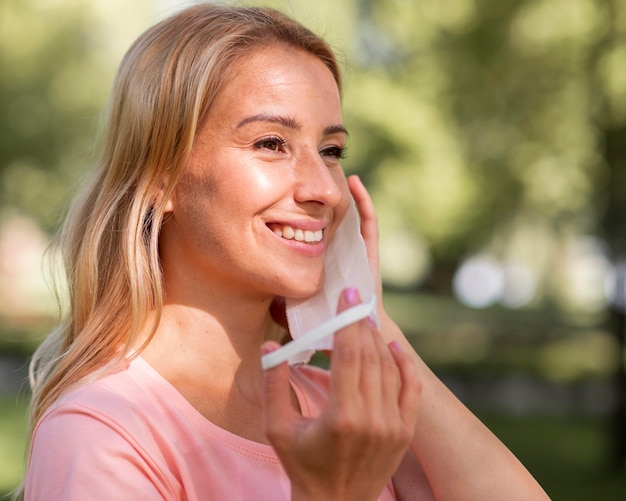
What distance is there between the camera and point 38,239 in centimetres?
2484

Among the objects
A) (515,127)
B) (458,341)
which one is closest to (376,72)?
(515,127)

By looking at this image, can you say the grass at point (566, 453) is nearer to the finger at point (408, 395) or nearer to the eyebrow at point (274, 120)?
the eyebrow at point (274, 120)

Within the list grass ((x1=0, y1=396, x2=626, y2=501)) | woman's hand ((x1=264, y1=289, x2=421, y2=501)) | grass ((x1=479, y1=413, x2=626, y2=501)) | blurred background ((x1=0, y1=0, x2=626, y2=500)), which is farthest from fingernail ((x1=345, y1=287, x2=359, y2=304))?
grass ((x1=479, y1=413, x2=626, y2=501))

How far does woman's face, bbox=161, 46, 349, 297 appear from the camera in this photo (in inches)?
91.6

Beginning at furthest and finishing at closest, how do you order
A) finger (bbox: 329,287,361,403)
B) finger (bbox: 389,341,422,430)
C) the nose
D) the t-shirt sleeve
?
the nose < the t-shirt sleeve < finger (bbox: 389,341,422,430) < finger (bbox: 329,287,361,403)

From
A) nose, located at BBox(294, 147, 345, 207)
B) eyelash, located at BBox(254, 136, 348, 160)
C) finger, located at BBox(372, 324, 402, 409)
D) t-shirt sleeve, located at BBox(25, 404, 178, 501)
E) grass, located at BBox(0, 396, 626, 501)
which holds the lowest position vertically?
grass, located at BBox(0, 396, 626, 501)

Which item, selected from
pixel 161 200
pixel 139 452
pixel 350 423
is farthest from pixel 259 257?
pixel 350 423

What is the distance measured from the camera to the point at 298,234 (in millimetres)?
2365

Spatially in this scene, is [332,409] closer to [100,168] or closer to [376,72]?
[100,168]

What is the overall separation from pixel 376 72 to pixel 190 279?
10.0 m

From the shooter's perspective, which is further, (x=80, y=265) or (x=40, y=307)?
(x=40, y=307)

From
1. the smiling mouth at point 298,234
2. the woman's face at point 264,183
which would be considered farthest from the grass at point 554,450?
the smiling mouth at point 298,234

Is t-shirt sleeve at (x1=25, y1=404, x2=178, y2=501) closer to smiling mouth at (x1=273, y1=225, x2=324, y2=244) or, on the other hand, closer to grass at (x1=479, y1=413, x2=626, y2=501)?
smiling mouth at (x1=273, y1=225, x2=324, y2=244)

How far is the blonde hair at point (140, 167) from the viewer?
93.8 inches
